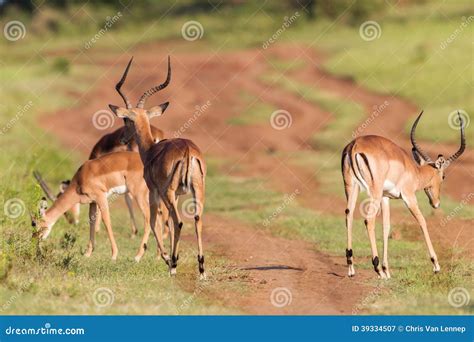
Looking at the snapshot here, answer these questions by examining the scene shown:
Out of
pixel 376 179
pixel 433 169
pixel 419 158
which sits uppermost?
pixel 419 158

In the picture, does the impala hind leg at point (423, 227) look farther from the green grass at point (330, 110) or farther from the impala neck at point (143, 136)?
the green grass at point (330, 110)

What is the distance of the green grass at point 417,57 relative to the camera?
27.4 m

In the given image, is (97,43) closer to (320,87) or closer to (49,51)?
(49,51)

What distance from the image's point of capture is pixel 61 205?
12320 millimetres

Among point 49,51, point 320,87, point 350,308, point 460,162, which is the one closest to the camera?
point 350,308

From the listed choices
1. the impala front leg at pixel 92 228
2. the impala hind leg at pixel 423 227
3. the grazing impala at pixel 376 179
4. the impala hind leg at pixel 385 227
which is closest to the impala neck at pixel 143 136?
the impala front leg at pixel 92 228

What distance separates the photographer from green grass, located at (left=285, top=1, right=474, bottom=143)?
27378 mm

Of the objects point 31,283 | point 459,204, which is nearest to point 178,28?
point 459,204

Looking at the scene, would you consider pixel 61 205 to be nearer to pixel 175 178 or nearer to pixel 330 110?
pixel 175 178

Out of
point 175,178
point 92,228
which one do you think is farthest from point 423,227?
point 92,228

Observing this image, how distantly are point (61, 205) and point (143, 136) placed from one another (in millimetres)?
1644

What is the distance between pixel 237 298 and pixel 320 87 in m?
23.1

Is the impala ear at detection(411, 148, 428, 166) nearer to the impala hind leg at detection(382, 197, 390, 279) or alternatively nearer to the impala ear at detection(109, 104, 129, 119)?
the impala hind leg at detection(382, 197, 390, 279)

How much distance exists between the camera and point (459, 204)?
54.0 ft
